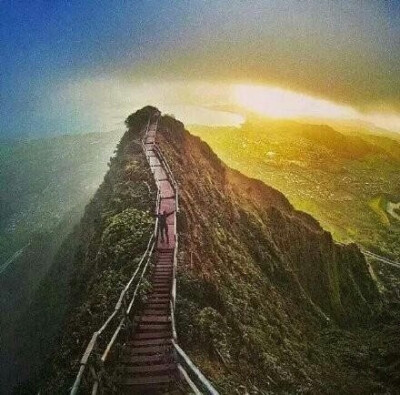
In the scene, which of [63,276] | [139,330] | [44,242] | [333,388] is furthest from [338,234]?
[139,330]

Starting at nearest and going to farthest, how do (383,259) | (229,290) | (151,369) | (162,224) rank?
(151,369) → (162,224) → (229,290) → (383,259)

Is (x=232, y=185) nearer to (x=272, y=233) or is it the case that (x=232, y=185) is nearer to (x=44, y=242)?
(x=272, y=233)

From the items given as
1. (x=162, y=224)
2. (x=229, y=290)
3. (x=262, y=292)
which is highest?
(x=162, y=224)

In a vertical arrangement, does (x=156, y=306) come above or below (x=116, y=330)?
below

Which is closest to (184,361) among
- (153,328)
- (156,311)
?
(153,328)

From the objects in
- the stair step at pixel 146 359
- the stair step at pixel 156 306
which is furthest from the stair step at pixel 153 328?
the stair step at pixel 146 359

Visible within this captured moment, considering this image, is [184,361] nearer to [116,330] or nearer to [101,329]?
[116,330]

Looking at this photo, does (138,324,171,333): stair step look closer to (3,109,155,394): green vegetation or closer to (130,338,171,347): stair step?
(130,338,171,347): stair step
